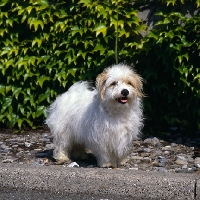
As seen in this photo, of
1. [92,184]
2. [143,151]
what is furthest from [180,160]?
[92,184]

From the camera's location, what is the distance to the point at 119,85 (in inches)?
247

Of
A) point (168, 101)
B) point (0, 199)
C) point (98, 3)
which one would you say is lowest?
point (0, 199)

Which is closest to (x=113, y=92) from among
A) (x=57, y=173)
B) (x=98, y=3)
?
(x=57, y=173)

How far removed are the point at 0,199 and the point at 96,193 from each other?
832 millimetres

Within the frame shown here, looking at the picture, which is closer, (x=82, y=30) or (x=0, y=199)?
(x=0, y=199)

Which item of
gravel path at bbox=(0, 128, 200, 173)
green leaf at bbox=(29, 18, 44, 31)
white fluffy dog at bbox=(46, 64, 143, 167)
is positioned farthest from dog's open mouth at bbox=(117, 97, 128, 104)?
green leaf at bbox=(29, 18, 44, 31)

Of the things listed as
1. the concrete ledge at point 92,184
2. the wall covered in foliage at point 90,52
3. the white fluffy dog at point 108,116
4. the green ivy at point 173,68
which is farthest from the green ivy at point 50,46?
the concrete ledge at point 92,184

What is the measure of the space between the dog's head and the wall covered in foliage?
1.09m

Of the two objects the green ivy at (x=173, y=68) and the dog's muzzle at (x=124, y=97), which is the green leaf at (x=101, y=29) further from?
the dog's muzzle at (x=124, y=97)

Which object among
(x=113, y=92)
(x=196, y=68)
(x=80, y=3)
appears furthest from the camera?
(x=80, y=3)

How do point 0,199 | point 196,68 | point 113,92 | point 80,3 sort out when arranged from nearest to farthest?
point 0,199, point 113,92, point 196,68, point 80,3

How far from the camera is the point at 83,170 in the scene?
573cm

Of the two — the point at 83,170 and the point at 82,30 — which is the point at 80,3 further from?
the point at 83,170

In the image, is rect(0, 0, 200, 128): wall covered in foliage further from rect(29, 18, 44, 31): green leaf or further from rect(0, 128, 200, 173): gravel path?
rect(0, 128, 200, 173): gravel path
